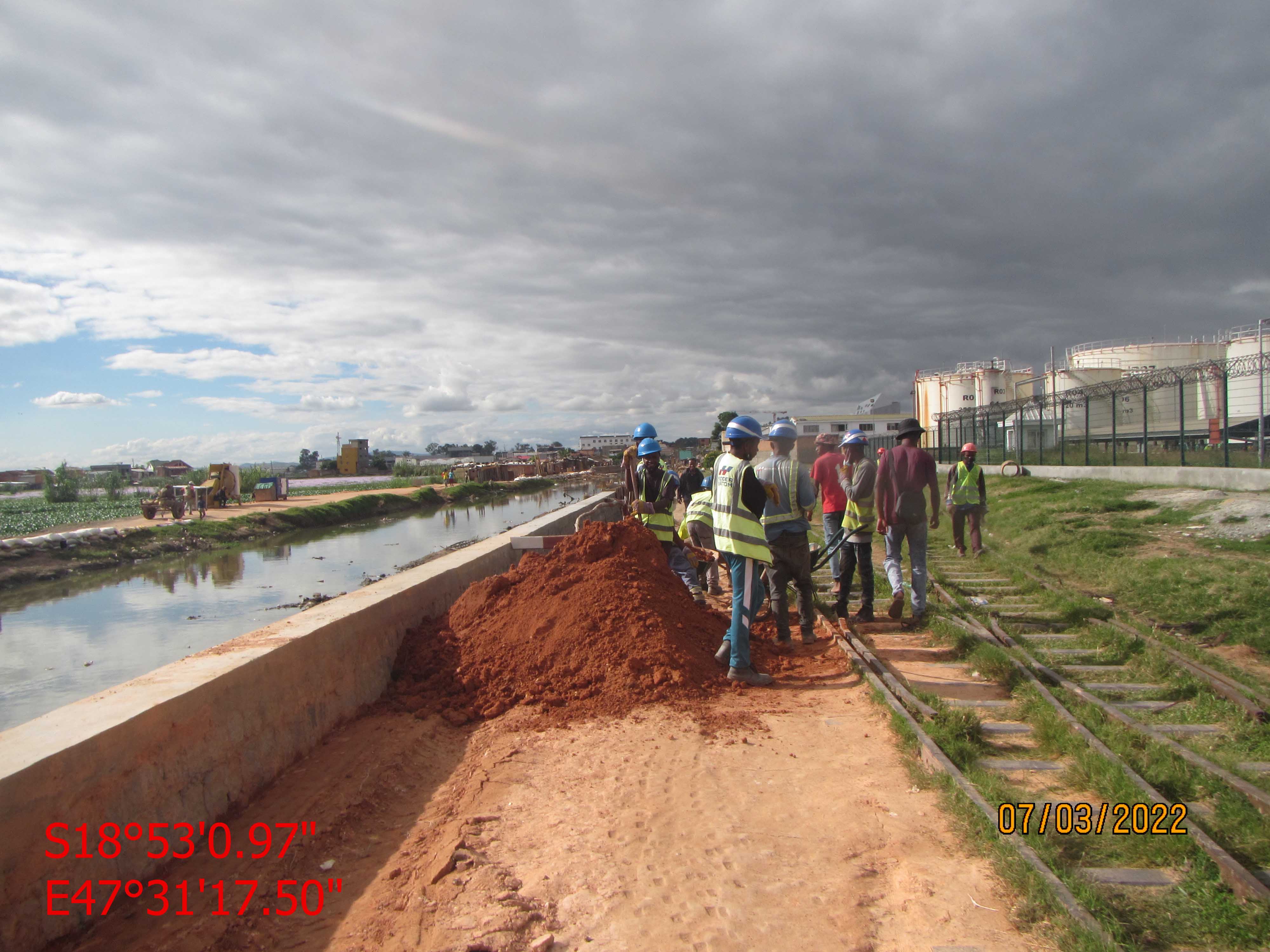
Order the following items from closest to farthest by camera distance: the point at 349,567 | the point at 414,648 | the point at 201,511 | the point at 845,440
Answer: the point at 414,648 < the point at 845,440 < the point at 349,567 < the point at 201,511

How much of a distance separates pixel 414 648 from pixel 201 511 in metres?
31.6

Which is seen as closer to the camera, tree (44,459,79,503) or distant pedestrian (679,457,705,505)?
distant pedestrian (679,457,705,505)

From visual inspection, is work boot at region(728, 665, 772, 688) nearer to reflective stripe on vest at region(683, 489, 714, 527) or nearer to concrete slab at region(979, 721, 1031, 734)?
concrete slab at region(979, 721, 1031, 734)

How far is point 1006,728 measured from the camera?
4.86 metres

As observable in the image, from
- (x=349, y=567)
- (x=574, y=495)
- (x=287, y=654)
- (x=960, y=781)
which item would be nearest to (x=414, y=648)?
(x=287, y=654)

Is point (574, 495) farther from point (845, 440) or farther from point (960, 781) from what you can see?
point (960, 781)

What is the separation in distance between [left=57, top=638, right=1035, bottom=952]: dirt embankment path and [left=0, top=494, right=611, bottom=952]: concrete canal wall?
18cm

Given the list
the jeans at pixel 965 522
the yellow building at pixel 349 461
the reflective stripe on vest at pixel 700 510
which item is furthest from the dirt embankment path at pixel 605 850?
the yellow building at pixel 349 461

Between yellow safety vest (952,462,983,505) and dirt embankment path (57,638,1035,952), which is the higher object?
yellow safety vest (952,462,983,505)

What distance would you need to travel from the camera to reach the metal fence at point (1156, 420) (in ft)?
54.0

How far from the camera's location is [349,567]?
2147 cm

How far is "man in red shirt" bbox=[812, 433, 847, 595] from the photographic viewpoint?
321 inches

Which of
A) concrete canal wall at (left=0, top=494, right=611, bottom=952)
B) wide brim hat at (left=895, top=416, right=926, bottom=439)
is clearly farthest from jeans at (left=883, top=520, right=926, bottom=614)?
concrete canal wall at (left=0, top=494, right=611, bottom=952)

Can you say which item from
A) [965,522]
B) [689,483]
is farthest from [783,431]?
[965,522]
